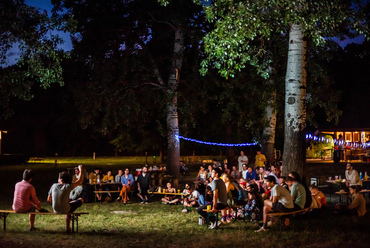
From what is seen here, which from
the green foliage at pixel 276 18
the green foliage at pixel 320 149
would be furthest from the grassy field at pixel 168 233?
the green foliage at pixel 320 149

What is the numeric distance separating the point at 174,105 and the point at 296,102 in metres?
12.7

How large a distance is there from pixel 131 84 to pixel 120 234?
52.0ft

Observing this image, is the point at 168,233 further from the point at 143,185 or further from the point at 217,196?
the point at 143,185

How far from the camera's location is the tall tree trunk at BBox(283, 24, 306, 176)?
1248cm

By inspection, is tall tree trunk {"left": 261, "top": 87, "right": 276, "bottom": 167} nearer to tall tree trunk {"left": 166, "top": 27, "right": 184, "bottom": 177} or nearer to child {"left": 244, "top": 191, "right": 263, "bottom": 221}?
tall tree trunk {"left": 166, "top": 27, "right": 184, "bottom": 177}

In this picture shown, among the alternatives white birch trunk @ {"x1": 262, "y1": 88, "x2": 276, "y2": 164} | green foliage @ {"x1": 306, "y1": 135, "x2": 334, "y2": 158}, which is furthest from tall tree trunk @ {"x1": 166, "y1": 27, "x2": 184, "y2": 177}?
green foliage @ {"x1": 306, "y1": 135, "x2": 334, "y2": 158}

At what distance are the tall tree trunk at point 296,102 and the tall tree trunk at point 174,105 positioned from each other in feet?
39.6

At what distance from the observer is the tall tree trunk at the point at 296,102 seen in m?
12.5

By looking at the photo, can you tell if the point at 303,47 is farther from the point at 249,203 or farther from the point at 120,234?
the point at 120,234

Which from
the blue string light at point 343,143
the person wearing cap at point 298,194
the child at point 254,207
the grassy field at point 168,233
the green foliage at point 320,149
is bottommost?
the grassy field at point 168,233

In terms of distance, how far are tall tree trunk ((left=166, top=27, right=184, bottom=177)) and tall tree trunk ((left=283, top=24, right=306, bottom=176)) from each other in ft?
39.6

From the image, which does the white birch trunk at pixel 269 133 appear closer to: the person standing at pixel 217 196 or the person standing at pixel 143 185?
the person standing at pixel 143 185

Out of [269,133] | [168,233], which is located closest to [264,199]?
[168,233]

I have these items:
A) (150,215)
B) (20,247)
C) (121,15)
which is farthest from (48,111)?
(20,247)
